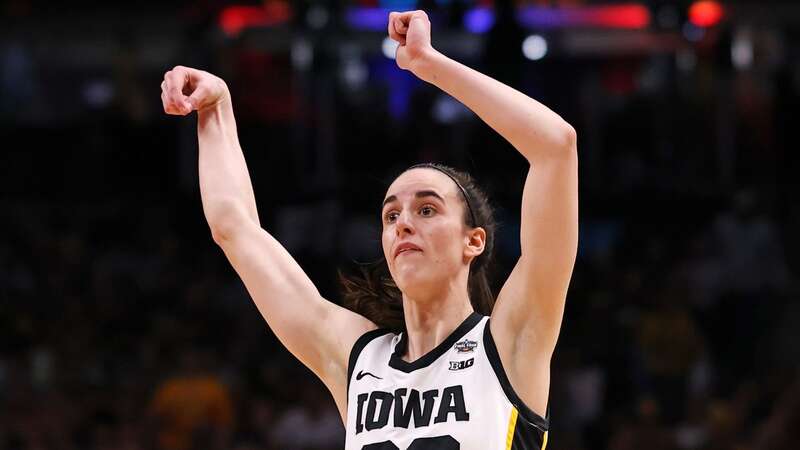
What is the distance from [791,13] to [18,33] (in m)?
11.2

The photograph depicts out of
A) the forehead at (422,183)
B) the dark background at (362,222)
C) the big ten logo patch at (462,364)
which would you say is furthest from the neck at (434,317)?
the dark background at (362,222)

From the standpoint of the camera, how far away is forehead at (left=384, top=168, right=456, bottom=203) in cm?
364

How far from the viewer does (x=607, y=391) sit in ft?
31.7

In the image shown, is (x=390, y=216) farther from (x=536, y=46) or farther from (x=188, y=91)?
(x=536, y=46)

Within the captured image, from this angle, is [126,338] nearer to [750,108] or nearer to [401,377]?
[750,108]


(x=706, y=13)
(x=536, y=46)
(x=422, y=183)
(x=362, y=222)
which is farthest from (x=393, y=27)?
(x=536, y=46)

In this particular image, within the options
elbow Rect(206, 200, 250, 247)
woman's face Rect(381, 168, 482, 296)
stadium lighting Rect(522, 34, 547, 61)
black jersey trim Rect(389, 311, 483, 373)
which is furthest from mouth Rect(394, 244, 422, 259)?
stadium lighting Rect(522, 34, 547, 61)

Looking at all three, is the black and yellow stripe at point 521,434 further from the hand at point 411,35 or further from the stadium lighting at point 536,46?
the stadium lighting at point 536,46

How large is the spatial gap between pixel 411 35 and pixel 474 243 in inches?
27.7

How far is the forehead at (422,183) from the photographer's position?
3641mm

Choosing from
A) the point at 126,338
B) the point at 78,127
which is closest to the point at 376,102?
the point at 78,127

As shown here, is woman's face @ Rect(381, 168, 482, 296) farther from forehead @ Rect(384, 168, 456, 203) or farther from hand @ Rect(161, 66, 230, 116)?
hand @ Rect(161, 66, 230, 116)

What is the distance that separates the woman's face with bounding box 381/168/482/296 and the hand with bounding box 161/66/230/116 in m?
0.70

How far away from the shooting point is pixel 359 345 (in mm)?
3758
